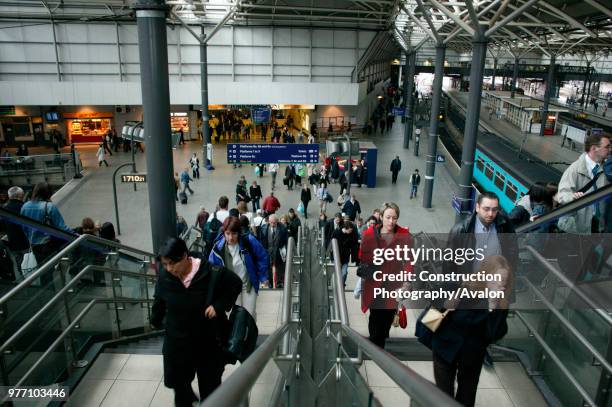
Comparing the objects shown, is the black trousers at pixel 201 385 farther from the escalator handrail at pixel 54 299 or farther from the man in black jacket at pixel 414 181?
the man in black jacket at pixel 414 181

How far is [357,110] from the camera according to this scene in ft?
129

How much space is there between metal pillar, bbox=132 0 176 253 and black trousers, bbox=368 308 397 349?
9.81ft

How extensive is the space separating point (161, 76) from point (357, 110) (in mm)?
34089

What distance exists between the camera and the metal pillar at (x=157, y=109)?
19.8ft

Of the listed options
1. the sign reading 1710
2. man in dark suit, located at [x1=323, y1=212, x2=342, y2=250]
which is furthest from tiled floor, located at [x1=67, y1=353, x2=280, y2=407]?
the sign reading 1710

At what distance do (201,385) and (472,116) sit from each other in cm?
1328

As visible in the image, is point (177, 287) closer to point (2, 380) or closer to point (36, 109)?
point (2, 380)

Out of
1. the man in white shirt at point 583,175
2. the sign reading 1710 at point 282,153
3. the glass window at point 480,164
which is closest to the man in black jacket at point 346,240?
the man in white shirt at point 583,175

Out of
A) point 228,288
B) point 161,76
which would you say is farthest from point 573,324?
point 161,76

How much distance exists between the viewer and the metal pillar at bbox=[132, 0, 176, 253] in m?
6.04

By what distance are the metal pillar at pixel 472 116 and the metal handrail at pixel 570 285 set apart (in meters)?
10.6

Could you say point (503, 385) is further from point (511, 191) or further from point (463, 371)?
point (511, 191)

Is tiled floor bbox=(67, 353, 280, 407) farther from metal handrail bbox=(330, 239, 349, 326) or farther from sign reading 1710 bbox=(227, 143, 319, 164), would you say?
sign reading 1710 bbox=(227, 143, 319, 164)

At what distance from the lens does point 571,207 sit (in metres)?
4.52
